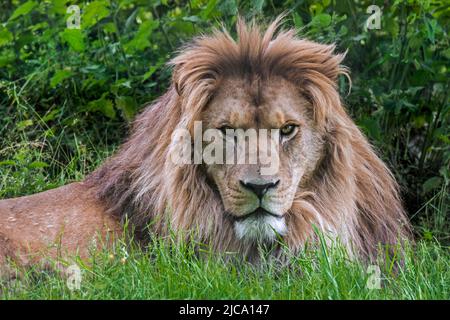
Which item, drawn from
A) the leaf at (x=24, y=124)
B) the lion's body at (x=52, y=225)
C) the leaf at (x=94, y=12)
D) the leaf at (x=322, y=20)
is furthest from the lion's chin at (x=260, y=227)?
the leaf at (x=24, y=124)

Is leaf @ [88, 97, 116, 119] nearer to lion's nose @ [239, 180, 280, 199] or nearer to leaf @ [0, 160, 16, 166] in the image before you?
leaf @ [0, 160, 16, 166]

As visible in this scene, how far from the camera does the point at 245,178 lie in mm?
4109

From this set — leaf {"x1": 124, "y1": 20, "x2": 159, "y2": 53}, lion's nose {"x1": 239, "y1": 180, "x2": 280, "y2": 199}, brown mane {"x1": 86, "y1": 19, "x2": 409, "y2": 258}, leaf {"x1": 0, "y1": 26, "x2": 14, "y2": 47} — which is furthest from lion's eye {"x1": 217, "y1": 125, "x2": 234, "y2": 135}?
leaf {"x1": 0, "y1": 26, "x2": 14, "y2": 47}

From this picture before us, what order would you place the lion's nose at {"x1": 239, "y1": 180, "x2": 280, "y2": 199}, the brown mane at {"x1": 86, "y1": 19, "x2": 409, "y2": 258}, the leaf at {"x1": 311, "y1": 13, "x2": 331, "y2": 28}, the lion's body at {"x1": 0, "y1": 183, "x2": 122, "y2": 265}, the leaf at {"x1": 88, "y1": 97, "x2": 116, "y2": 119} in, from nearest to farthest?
1. the lion's nose at {"x1": 239, "y1": 180, "x2": 280, "y2": 199}
2. the brown mane at {"x1": 86, "y1": 19, "x2": 409, "y2": 258}
3. the lion's body at {"x1": 0, "y1": 183, "x2": 122, "y2": 265}
4. the leaf at {"x1": 311, "y1": 13, "x2": 331, "y2": 28}
5. the leaf at {"x1": 88, "y1": 97, "x2": 116, "y2": 119}

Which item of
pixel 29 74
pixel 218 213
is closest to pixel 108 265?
pixel 218 213

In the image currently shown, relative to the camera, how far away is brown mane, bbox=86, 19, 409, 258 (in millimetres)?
4395

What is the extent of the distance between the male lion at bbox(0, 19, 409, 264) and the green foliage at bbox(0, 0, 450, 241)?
758 millimetres

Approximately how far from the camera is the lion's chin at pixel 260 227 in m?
4.19

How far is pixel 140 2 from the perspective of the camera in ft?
19.3

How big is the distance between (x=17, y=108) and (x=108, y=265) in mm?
2321

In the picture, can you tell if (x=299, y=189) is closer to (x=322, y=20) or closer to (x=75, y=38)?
(x=322, y=20)

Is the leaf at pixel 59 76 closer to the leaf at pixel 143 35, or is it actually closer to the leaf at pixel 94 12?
the leaf at pixel 94 12

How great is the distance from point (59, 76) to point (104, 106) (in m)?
0.32

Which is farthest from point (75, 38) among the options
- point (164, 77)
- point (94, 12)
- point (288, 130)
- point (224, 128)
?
point (288, 130)
